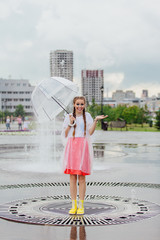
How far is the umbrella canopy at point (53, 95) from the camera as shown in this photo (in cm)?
1154

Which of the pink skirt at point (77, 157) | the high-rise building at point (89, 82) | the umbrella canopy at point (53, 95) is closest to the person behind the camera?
the pink skirt at point (77, 157)

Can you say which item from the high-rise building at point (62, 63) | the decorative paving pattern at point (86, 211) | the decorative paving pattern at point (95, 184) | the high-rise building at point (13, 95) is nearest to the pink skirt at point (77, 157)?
the decorative paving pattern at point (86, 211)

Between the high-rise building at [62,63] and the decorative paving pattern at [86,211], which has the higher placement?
the high-rise building at [62,63]

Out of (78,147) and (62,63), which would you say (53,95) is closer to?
(62,63)

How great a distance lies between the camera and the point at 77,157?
6.21 metres

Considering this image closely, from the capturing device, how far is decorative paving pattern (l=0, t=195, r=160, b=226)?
228 inches

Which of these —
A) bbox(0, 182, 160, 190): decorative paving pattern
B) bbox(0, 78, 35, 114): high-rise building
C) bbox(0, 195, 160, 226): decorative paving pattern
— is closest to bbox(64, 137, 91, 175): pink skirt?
bbox(0, 195, 160, 226): decorative paving pattern

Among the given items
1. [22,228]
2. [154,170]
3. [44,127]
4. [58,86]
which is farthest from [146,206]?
[44,127]

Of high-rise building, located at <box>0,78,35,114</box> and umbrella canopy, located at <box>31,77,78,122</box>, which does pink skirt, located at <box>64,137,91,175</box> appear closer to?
umbrella canopy, located at <box>31,77,78,122</box>

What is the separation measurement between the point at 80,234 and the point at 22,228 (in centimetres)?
78

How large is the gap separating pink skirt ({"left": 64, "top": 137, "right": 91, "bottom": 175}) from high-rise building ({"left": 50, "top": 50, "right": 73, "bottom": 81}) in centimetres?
680

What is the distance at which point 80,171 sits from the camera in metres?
6.20

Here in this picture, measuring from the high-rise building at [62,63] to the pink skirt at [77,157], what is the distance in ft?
22.3

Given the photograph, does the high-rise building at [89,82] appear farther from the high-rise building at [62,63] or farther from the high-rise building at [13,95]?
the high-rise building at [13,95]
